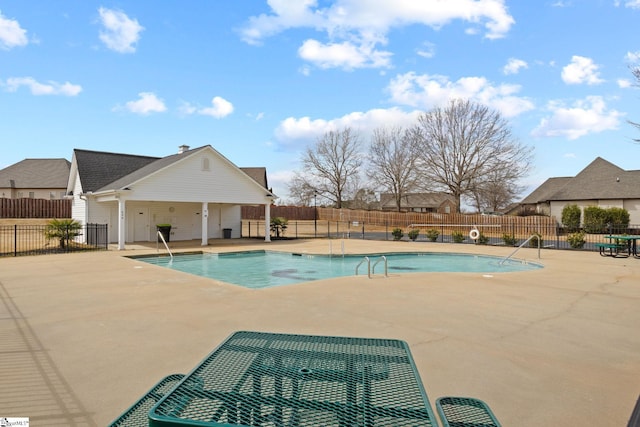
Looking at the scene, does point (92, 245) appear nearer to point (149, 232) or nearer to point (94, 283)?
point (149, 232)

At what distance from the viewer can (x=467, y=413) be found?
265 centimetres

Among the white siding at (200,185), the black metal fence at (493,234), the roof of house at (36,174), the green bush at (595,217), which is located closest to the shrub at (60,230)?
the white siding at (200,185)

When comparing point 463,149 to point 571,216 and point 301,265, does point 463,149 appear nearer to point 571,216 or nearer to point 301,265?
point 571,216

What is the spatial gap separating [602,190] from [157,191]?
3381cm

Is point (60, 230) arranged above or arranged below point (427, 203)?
below

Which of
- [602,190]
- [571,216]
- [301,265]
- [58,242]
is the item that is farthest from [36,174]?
[602,190]

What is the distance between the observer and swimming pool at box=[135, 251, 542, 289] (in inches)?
484

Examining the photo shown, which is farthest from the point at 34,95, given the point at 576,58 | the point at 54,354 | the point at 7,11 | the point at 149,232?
the point at 576,58

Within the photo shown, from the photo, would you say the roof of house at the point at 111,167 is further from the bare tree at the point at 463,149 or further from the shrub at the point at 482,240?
the bare tree at the point at 463,149

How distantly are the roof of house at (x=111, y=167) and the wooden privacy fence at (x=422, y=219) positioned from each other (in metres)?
12.5

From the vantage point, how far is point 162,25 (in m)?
12.0

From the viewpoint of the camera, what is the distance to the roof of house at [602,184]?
100 feet

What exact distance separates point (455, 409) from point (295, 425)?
1.54m

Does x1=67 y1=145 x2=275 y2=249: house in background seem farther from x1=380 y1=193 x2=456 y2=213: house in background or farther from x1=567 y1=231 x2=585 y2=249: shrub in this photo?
x1=380 y1=193 x2=456 y2=213: house in background
